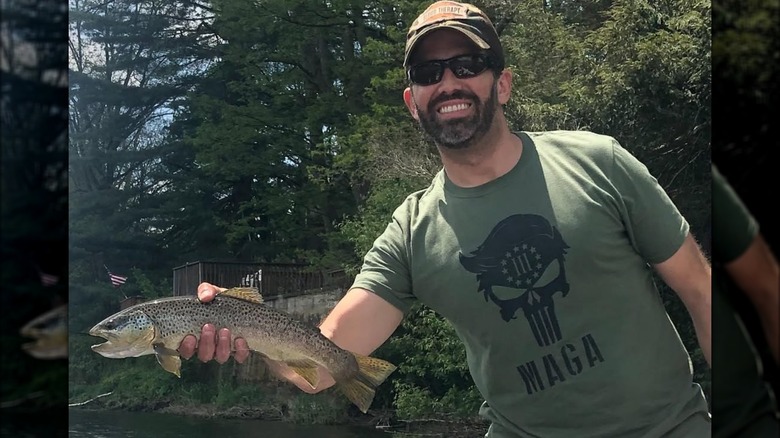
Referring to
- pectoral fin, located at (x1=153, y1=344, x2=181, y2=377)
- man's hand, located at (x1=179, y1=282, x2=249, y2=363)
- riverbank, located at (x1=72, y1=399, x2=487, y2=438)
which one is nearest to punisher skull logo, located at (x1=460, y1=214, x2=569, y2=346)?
riverbank, located at (x1=72, y1=399, x2=487, y2=438)

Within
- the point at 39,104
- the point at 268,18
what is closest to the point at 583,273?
the point at 268,18

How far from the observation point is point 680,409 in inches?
115

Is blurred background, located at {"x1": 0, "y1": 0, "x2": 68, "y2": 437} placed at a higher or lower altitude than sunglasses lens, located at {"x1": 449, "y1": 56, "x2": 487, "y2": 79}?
lower

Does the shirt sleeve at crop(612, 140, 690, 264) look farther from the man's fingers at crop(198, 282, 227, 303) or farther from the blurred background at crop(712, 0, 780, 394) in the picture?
the man's fingers at crop(198, 282, 227, 303)

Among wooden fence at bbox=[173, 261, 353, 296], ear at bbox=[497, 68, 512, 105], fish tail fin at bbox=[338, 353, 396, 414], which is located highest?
ear at bbox=[497, 68, 512, 105]

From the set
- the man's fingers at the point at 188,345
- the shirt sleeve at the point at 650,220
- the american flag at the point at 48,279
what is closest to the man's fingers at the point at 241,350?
the man's fingers at the point at 188,345

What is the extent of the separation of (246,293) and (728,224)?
5.99 feet

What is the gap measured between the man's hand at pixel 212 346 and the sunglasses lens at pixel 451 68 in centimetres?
117

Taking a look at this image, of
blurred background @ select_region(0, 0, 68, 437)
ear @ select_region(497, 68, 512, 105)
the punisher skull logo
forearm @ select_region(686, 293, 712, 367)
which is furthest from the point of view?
ear @ select_region(497, 68, 512, 105)

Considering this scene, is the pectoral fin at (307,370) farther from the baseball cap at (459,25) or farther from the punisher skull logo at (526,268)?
the baseball cap at (459,25)

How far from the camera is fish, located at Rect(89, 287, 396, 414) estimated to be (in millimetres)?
3064

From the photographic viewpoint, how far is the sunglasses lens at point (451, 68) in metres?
3.07

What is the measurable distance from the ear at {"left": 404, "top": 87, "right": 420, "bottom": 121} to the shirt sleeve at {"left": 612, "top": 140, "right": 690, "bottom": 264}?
0.81 meters

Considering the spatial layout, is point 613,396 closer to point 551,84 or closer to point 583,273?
point 583,273
